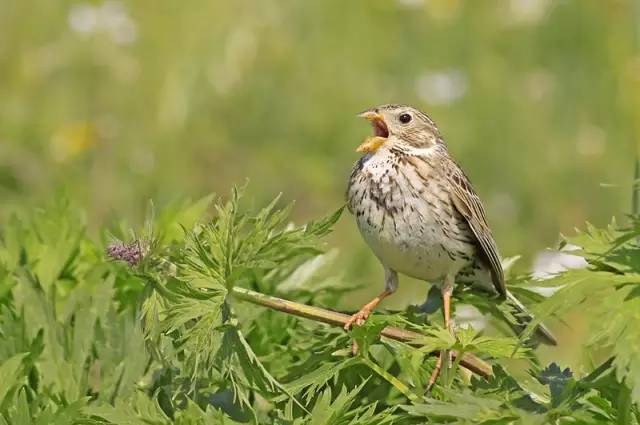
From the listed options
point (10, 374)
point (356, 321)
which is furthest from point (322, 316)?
point (10, 374)

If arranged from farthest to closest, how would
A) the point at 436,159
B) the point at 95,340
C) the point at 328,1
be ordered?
the point at 328,1 < the point at 436,159 < the point at 95,340

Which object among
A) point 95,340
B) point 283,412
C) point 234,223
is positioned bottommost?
point 283,412

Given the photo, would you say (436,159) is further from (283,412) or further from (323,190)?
(323,190)

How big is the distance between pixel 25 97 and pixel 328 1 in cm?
228

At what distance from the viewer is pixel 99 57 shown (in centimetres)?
758

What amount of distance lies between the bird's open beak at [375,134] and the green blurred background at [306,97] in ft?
6.98

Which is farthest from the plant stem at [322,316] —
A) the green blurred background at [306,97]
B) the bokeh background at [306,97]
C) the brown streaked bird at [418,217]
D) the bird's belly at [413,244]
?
the green blurred background at [306,97]

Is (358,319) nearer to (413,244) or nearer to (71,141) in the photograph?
(413,244)

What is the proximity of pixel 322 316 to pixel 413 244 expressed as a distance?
3.68 feet

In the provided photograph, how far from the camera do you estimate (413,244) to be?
3.56 m

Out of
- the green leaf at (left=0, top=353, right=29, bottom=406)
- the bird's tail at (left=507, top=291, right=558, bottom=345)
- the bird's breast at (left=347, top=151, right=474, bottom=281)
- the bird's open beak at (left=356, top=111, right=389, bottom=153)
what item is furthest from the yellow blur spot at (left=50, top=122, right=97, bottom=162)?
the green leaf at (left=0, top=353, right=29, bottom=406)

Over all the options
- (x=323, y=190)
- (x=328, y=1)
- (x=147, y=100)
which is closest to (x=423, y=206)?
(x=323, y=190)

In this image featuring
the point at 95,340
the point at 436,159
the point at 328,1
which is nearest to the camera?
the point at 95,340

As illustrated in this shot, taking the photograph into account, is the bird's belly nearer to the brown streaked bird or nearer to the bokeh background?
the brown streaked bird
